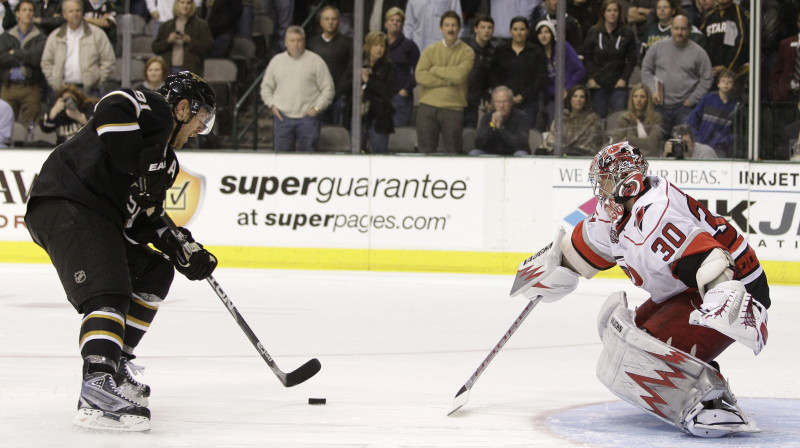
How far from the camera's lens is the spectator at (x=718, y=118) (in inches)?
314

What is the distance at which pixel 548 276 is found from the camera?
3533mm

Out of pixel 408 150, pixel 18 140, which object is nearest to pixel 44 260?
pixel 18 140

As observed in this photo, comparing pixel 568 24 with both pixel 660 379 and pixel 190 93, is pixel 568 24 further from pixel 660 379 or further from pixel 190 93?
pixel 660 379

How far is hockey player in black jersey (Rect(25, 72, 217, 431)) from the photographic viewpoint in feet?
9.95

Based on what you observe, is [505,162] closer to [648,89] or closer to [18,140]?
[648,89]

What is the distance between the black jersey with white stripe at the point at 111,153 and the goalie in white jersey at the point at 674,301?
1325 millimetres

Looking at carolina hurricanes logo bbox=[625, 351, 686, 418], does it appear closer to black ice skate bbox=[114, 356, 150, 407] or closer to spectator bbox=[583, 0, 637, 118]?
black ice skate bbox=[114, 356, 150, 407]

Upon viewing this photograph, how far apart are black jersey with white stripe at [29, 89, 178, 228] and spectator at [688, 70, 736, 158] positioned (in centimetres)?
560

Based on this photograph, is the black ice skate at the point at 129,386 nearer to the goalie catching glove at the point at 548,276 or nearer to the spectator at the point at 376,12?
the goalie catching glove at the point at 548,276

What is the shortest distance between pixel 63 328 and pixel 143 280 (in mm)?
1908

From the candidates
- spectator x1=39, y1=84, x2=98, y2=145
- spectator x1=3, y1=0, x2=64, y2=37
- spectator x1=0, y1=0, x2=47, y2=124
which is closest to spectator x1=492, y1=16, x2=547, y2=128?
spectator x1=39, y1=84, x2=98, y2=145

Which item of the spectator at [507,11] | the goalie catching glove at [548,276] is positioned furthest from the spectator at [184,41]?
the goalie catching glove at [548,276]

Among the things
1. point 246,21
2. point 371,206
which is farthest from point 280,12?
point 371,206

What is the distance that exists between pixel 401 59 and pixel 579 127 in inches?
59.2
